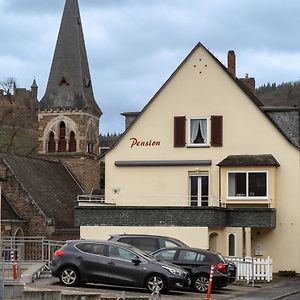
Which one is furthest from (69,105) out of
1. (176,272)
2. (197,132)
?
(176,272)

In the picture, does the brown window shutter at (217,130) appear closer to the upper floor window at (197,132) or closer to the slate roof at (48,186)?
the upper floor window at (197,132)

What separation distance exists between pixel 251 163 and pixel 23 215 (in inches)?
759

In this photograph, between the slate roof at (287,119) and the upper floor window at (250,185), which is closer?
the upper floor window at (250,185)

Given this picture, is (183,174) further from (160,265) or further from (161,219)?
(160,265)

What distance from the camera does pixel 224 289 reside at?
31734 mm

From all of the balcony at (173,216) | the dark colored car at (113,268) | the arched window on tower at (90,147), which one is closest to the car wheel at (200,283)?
the dark colored car at (113,268)

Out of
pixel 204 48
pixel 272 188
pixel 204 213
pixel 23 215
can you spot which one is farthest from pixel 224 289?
pixel 23 215

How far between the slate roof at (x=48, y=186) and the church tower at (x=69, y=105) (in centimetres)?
289

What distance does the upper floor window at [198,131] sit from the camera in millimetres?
47344

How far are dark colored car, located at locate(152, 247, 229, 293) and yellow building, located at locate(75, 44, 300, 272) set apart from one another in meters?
11.8

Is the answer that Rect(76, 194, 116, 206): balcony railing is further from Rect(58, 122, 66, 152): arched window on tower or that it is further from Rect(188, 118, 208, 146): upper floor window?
Rect(58, 122, 66, 152): arched window on tower

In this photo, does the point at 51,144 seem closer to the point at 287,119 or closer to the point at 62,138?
the point at 62,138

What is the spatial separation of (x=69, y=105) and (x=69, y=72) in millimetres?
3181

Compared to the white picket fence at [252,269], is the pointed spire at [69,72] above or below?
above
